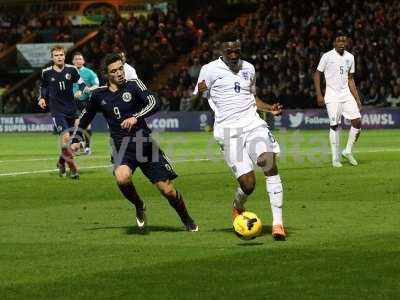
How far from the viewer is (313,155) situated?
86.2 ft

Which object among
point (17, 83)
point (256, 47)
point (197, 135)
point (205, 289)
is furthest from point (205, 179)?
point (17, 83)

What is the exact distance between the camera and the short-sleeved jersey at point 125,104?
13.0 m

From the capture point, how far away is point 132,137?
510 inches

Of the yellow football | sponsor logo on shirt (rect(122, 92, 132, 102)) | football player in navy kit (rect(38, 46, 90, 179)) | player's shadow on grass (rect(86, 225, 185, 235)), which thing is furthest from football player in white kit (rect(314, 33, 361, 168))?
the yellow football

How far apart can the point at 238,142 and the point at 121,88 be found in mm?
1492

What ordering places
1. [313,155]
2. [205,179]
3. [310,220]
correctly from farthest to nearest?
[313,155], [205,179], [310,220]

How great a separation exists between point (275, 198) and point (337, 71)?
11055mm

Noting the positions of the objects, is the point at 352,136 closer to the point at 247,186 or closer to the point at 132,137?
the point at 247,186

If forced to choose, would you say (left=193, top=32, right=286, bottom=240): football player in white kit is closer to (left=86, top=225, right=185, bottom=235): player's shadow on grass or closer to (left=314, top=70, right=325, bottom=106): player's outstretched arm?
(left=86, top=225, right=185, bottom=235): player's shadow on grass

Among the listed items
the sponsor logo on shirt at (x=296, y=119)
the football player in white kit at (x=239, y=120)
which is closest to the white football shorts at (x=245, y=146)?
the football player in white kit at (x=239, y=120)

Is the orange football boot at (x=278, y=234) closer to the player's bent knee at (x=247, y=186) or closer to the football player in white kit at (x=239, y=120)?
the football player in white kit at (x=239, y=120)

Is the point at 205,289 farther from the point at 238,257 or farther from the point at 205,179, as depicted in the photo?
the point at 205,179

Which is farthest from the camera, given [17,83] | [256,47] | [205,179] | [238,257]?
[17,83]

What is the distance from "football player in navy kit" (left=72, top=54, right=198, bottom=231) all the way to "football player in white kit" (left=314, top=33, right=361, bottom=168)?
399 inches
